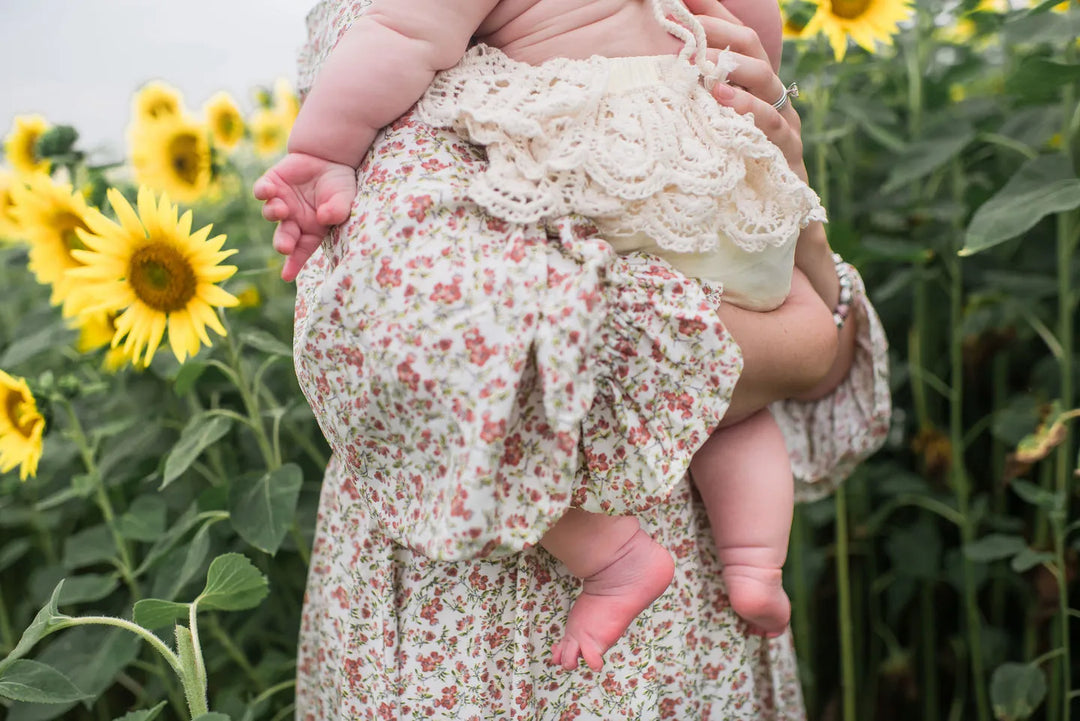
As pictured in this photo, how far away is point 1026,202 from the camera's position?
1056 millimetres

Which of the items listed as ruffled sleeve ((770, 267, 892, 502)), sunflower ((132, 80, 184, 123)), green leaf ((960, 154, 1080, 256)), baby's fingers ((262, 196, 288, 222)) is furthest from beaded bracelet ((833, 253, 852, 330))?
sunflower ((132, 80, 184, 123))

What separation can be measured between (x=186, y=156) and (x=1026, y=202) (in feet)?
3.89

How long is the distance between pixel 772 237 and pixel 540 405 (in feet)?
0.83

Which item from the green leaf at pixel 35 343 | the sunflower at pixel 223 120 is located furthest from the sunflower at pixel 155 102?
the green leaf at pixel 35 343

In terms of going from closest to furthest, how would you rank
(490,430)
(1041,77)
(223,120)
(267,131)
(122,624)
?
(490,430) < (122,624) < (1041,77) < (223,120) < (267,131)

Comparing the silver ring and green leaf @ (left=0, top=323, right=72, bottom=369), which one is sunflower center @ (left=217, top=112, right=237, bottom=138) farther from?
the silver ring

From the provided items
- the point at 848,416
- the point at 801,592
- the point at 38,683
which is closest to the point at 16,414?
the point at 38,683

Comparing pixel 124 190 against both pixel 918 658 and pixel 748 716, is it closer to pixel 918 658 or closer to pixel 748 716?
pixel 748 716

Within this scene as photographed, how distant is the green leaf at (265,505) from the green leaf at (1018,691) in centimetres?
91

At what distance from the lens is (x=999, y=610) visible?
1531 mm

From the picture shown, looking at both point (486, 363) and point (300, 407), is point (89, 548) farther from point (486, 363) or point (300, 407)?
point (486, 363)

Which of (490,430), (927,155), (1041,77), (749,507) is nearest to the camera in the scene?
(490,430)

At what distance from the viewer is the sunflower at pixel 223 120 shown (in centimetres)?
165

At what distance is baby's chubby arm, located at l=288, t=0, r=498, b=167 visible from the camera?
0.72m
